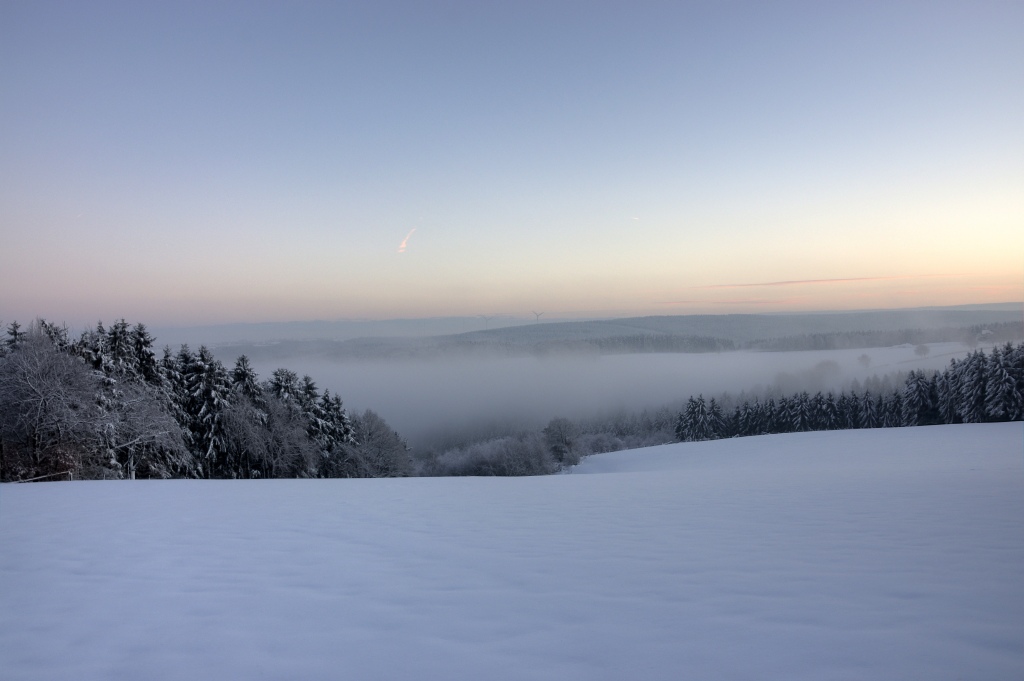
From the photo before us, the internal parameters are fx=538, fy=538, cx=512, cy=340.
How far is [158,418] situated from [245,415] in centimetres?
899

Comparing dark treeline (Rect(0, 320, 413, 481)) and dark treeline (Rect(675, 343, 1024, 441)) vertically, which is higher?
dark treeline (Rect(0, 320, 413, 481))

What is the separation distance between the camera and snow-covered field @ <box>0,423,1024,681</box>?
297cm

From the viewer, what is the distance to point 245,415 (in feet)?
100

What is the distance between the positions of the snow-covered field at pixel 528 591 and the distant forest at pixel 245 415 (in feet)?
42.3

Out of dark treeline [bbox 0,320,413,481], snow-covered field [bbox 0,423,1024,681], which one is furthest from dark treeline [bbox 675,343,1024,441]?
snow-covered field [bbox 0,423,1024,681]

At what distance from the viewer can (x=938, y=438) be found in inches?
1019

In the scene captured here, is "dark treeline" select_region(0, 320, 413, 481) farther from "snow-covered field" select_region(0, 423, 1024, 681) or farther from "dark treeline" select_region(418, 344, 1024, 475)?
"snow-covered field" select_region(0, 423, 1024, 681)

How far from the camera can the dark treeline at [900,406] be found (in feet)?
120

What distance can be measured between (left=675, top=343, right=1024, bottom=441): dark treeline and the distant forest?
0.10 m

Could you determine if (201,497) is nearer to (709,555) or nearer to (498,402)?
(709,555)

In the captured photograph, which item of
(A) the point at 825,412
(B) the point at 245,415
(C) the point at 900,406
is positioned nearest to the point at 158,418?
(B) the point at 245,415

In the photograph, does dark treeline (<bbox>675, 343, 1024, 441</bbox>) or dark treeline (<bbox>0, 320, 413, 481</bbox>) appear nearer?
dark treeline (<bbox>0, 320, 413, 481</bbox>)

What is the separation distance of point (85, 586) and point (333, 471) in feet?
113

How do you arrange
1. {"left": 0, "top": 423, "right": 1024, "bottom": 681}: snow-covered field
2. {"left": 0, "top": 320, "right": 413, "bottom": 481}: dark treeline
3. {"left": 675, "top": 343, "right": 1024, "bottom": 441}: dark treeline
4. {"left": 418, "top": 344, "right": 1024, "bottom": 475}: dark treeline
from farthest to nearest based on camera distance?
{"left": 418, "top": 344, "right": 1024, "bottom": 475}: dark treeline, {"left": 675, "top": 343, "right": 1024, "bottom": 441}: dark treeline, {"left": 0, "top": 320, "right": 413, "bottom": 481}: dark treeline, {"left": 0, "top": 423, "right": 1024, "bottom": 681}: snow-covered field
